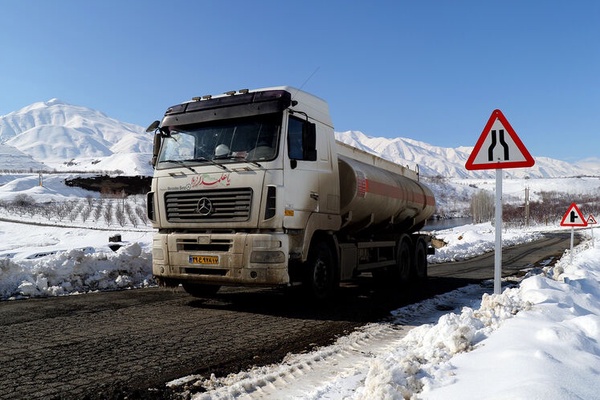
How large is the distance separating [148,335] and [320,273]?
3.29m

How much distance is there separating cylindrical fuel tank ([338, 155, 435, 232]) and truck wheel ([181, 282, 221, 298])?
300 centimetres

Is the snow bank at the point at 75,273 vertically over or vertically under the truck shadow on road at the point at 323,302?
over

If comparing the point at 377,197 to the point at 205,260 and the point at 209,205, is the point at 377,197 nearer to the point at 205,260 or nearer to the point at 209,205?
the point at 209,205

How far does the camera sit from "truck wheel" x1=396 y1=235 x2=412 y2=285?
11836 mm

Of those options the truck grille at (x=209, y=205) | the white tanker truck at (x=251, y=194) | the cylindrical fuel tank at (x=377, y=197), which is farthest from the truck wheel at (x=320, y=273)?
the truck grille at (x=209, y=205)

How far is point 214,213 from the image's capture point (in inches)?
290

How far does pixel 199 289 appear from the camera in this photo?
8953 millimetres

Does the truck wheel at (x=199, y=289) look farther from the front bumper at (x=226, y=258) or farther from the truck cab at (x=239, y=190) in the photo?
the front bumper at (x=226, y=258)

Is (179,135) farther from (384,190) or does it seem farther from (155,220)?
(384,190)

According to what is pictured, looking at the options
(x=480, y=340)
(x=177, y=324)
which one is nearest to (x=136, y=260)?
(x=177, y=324)

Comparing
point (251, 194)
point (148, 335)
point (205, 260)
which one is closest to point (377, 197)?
point (251, 194)

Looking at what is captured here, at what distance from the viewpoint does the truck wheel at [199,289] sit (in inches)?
348

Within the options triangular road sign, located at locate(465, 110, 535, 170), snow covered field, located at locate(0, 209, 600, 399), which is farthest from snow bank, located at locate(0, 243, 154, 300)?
triangular road sign, located at locate(465, 110, 535, 170)

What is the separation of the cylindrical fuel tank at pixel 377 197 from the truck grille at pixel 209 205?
2481 mm
